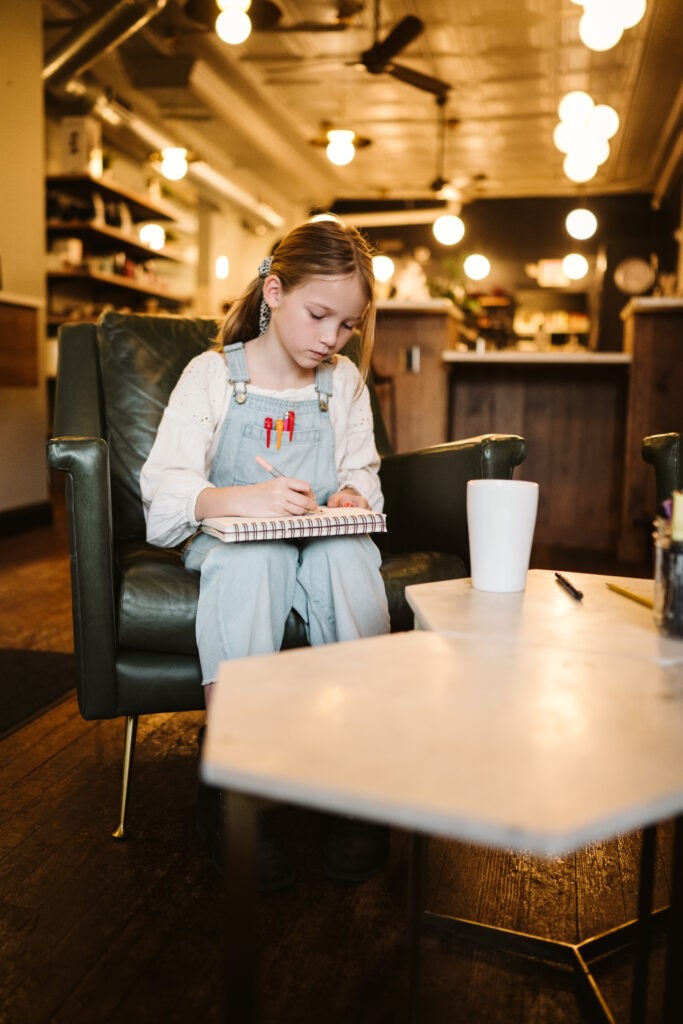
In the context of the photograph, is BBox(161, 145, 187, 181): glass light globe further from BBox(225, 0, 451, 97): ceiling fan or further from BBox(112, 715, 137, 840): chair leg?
BBox(112, 715, 137, 840): chair leg

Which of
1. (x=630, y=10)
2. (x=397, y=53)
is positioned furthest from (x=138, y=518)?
(x=397, y=53)

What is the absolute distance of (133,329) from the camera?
184cm

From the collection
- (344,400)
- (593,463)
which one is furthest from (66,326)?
(593,463)

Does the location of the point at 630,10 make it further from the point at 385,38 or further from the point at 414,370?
the point at 414,370

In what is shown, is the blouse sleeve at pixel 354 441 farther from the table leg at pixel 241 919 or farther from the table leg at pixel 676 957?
the table leg at pixel 241 919

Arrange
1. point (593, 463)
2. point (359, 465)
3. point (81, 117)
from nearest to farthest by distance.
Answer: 1. point (359, 465)
2. point (593, 463)
3. point (81, 117)

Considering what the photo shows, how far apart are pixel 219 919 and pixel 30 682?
1178 millimetres

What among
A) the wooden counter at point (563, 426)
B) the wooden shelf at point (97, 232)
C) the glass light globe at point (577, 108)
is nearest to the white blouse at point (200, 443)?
the wooden counter at point (563, 426)

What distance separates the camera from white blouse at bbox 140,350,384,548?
1.39 m

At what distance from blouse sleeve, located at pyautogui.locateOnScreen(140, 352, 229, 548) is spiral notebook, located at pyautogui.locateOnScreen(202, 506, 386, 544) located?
13cm

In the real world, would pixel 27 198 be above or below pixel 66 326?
above

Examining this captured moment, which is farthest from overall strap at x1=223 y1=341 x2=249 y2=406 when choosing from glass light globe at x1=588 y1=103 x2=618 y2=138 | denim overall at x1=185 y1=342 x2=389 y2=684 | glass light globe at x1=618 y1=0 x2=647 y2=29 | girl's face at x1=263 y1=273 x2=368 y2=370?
glass light globe at x1=588 y1=103 x2=618 y2=138

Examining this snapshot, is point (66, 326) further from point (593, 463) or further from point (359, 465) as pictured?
point (593, 463)

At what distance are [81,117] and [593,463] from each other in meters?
4.23
